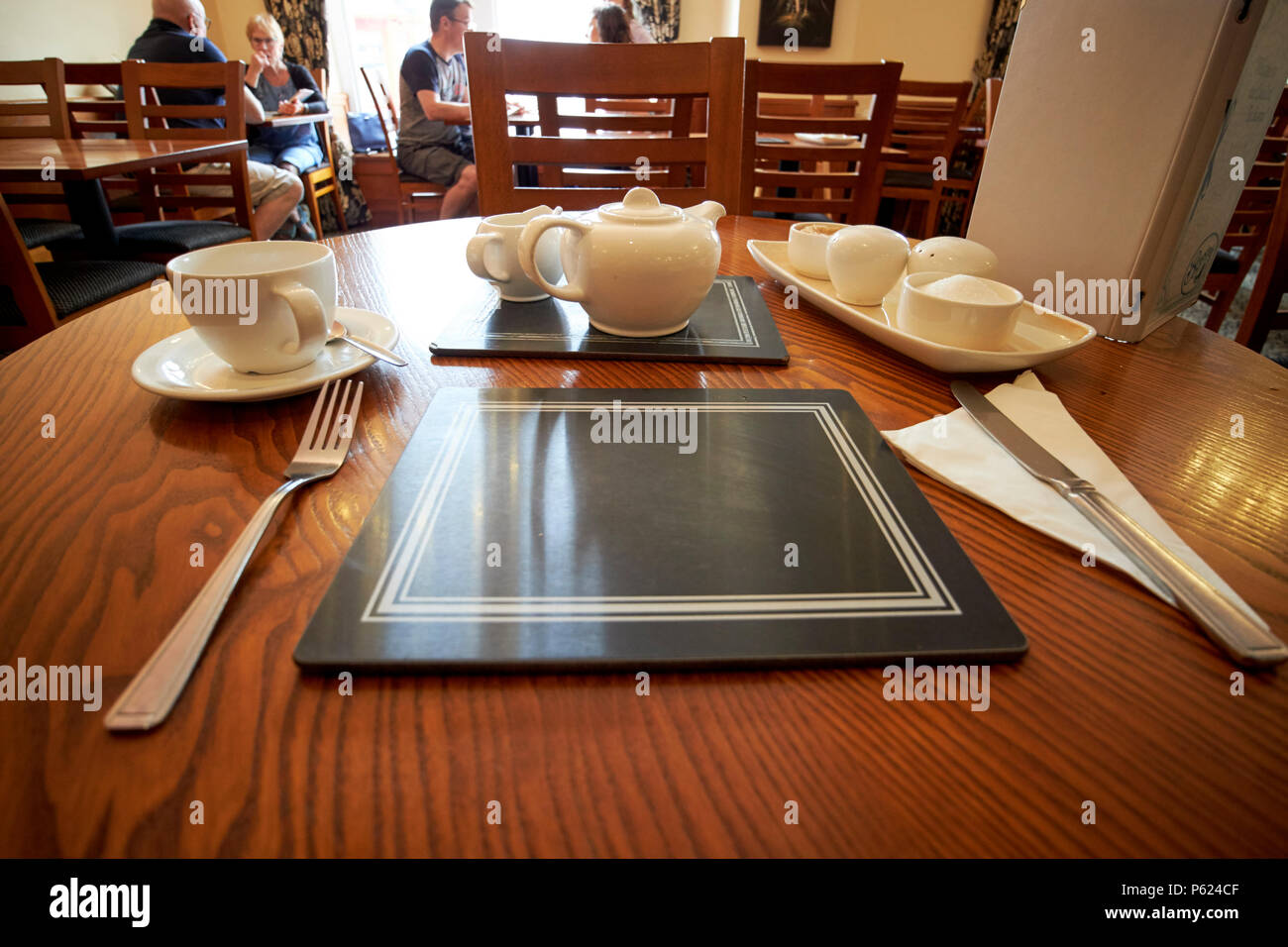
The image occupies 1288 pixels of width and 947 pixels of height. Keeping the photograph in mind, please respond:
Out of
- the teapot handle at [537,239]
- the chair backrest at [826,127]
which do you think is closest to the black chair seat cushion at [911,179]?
the chair backrest at [826,127]

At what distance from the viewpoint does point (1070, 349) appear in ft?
1.81

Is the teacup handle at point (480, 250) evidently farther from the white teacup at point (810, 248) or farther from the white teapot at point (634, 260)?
the white teacup at point (810, 248)

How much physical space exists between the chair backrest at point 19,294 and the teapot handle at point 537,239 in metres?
1.34

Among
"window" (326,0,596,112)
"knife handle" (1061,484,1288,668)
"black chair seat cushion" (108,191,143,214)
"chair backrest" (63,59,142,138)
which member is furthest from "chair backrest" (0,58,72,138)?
"knife handle" (1061,484,1288,668)

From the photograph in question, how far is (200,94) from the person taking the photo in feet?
7.91

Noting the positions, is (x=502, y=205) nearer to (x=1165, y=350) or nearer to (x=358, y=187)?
(x=1165, y=350)

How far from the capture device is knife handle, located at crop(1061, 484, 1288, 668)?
290mm

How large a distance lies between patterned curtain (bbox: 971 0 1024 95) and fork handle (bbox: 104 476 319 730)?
4.72 metres

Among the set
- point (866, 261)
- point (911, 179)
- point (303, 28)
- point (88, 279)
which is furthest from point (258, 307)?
point (303, 28)

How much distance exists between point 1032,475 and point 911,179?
313cm

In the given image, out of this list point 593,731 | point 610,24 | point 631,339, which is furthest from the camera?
point 610,24

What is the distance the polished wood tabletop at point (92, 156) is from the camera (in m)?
1.42

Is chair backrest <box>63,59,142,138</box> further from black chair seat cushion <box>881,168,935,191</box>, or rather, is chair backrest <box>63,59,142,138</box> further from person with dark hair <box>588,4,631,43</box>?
black chair seat cushion <box>881,168,935,191</box>

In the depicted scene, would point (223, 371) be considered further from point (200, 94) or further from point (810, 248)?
point (200, 94)
